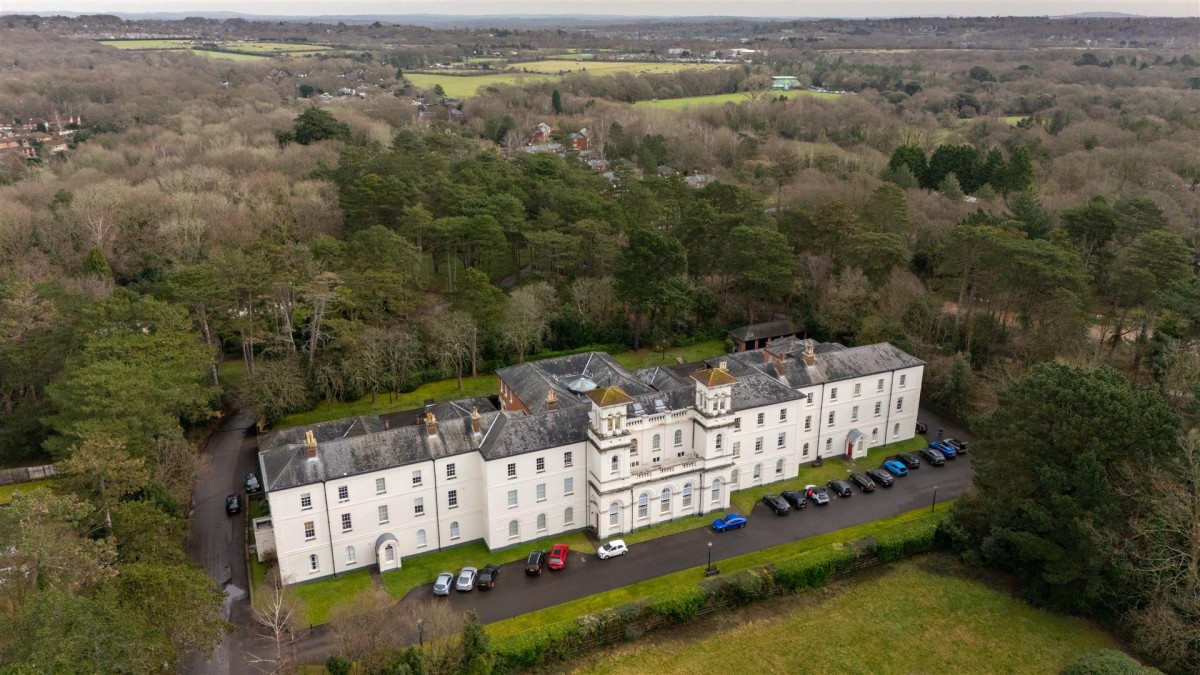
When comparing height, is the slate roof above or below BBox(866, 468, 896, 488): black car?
above

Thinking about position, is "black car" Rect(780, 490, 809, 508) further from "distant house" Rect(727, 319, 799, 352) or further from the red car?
"distant house" Rect(727, 319, 799, 352)

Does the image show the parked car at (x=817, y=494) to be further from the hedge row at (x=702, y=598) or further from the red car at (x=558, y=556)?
the red car at (x=558, y=556)

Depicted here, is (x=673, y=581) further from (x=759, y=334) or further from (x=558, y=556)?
(x=759, y=334)

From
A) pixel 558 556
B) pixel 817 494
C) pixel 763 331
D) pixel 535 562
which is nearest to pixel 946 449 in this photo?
pixel 817 494

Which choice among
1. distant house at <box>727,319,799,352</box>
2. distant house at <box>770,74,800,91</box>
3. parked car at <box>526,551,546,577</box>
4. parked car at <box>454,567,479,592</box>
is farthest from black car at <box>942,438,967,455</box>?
distant house at <box>770,74,800,91</box>

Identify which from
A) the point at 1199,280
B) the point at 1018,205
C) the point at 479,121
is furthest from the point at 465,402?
the point at 479,121

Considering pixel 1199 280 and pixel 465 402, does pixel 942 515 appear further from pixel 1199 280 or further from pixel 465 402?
pixel 465 402

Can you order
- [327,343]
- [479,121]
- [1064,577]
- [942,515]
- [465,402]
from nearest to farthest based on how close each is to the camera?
→ [1064,577], [942,515], [465,402], [327,343], [479,121]
